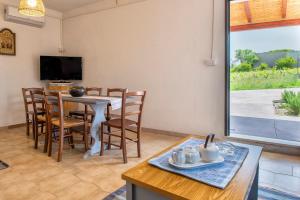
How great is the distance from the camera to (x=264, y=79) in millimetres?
3408

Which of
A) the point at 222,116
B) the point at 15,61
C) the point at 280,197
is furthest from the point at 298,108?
the point at 15,61

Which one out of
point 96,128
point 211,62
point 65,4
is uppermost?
point 65,4

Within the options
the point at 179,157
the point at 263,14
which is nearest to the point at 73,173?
the point at 179,157

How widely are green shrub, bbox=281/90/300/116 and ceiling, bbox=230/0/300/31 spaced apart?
1.04 metres

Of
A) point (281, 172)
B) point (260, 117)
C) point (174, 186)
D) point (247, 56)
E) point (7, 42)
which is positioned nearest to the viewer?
point (174, 186)

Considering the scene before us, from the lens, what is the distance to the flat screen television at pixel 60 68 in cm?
487

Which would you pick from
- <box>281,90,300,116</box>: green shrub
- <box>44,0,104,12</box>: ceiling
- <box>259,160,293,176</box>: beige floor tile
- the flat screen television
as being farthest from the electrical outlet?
the flat screen television

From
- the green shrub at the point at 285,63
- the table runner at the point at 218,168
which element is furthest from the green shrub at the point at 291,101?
the table runner at the point at 218,168

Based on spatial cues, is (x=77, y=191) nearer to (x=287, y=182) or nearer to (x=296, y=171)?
(x=287, y=182)

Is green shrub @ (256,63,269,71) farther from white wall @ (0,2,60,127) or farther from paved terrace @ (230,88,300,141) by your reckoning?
white wall @ (0,2,60,127)

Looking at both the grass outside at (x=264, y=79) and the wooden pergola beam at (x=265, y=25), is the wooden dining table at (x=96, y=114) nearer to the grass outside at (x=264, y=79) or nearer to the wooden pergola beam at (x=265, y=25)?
the grass outside at (x=264, y=79)

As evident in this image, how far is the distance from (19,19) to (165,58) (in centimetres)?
317

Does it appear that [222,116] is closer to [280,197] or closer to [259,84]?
[259,84]

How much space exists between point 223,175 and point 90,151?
2140mm
